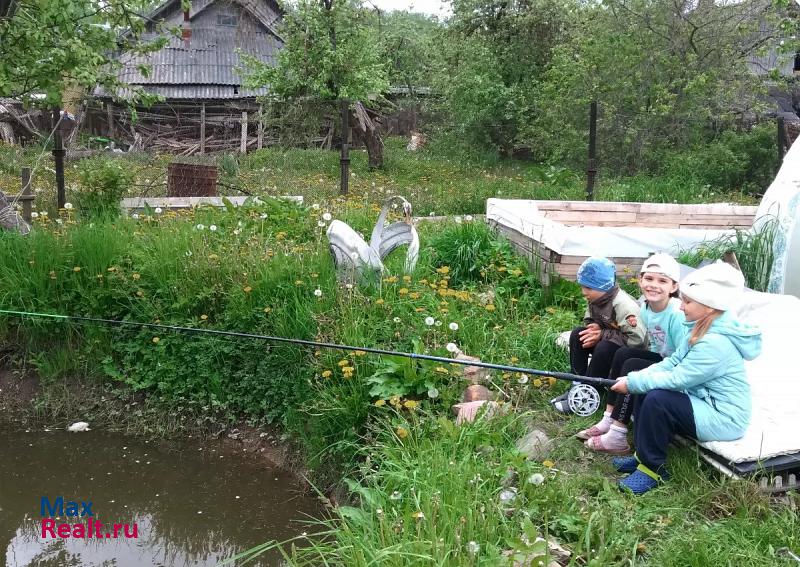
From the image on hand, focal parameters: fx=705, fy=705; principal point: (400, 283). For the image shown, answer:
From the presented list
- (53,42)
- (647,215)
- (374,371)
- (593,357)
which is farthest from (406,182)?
(593,357)

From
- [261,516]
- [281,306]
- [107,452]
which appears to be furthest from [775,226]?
[107,452]

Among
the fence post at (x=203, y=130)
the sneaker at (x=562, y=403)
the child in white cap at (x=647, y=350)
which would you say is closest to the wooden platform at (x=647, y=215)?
the sneaker at (x=562, y=403)

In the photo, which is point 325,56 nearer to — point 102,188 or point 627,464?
point 102,188

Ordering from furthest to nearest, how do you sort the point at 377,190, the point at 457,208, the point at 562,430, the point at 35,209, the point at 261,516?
the point at 377,190 → the point at 457,208 → the point at 35,209 → the point at 261,516 → the point at 562,430

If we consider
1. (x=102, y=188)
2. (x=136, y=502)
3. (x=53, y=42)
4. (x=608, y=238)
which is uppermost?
(x=53, y=42)

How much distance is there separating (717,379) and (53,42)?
6.54 m

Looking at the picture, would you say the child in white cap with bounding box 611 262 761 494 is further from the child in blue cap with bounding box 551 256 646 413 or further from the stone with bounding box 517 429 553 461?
the child in blue cap with bounding box 551 256 646 413

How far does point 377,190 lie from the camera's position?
12.4m

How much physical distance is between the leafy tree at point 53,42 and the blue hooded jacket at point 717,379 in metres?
5.51

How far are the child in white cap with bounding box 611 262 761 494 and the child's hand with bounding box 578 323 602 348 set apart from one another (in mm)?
691

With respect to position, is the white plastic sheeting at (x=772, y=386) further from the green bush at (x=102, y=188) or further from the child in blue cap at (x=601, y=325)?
the green bush at (x=102, y=188)

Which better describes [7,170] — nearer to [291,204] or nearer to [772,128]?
[291,204]

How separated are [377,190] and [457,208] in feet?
7.45

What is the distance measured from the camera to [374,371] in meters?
4.34
